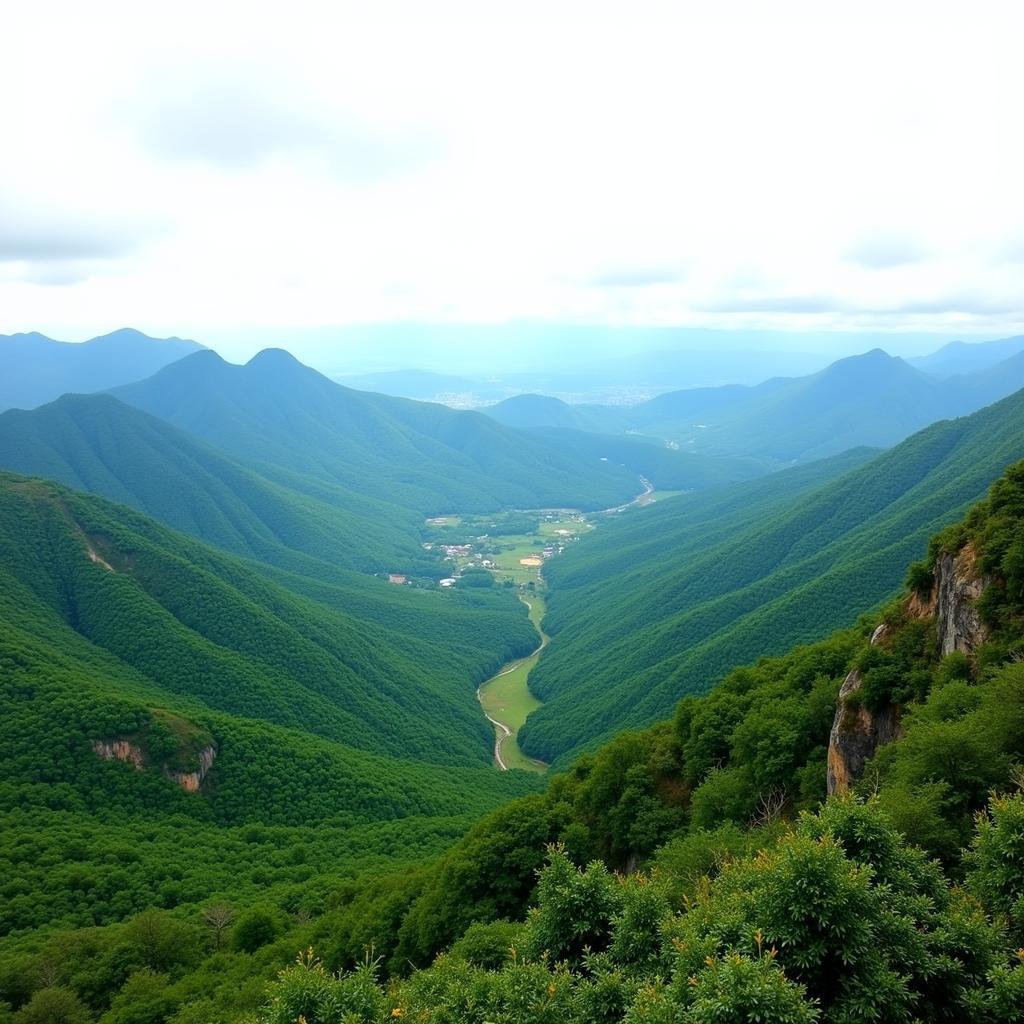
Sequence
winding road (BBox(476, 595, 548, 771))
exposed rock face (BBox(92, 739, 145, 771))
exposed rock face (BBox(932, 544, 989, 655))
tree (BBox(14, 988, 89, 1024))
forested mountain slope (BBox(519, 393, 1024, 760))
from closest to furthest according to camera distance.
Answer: exposed rock face (BBox(932, 544, 989, 655)) < tree (BBox(14, 988, 89, 1024)) < exposed rock face (BBox(92, 739, 145, 771)) < forested mountain slope (BBox(519, 393, 1024, 760)) < winding road (BBox(476, 595, 548, 771))

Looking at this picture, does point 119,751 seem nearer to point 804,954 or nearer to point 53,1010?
point 53,1010

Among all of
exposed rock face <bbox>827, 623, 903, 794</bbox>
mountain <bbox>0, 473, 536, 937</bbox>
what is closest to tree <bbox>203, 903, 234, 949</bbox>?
mountain <bbox>0, 473, 536, 937</bbox>

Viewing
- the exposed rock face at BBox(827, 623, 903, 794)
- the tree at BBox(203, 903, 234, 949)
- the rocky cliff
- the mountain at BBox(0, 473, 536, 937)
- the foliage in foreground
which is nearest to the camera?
the foliage in foreground

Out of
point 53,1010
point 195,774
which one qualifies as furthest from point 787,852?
point 195,774

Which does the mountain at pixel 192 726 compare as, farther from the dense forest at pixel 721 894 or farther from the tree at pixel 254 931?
the tree at pixel 254 931

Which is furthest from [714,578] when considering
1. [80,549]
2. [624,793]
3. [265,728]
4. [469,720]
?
[80,549]

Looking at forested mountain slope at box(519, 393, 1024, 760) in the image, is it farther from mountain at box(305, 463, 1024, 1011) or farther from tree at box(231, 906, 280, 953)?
tree at box(231, 906, 280, 953)
